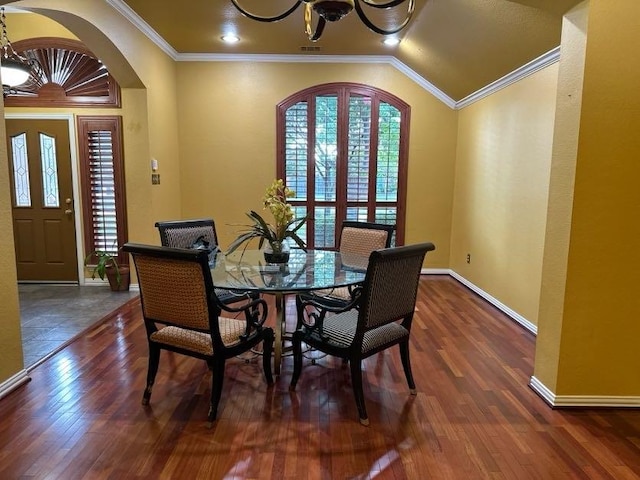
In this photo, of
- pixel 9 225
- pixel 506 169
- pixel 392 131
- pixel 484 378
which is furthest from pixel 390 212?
pixel 9 225

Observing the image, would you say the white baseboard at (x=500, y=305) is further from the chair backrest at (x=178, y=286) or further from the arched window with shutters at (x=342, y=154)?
the chair backrest at (x=178, y=286)

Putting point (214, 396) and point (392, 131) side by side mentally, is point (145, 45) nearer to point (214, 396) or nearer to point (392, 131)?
point (392, 131)

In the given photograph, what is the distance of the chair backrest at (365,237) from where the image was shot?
3.39 metres

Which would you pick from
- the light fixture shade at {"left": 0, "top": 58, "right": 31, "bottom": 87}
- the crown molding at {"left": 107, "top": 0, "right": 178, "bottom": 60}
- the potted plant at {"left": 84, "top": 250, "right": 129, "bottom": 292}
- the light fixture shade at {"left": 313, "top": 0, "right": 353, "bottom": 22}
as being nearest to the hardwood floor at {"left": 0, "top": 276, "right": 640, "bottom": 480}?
the potted plant at {"left": 84, "top": 250, "right": 129, "bottom": 292}

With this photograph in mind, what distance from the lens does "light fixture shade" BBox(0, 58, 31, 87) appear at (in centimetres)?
343

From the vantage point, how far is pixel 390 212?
553 cm

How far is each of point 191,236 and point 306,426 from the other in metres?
1.96

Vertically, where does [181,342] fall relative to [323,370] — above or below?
above

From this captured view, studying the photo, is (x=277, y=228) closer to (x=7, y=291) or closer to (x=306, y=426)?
(x=306, y=426)

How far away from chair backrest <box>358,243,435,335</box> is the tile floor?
92.5 inches

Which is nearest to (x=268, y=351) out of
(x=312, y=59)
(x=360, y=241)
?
(x=360, y=241)

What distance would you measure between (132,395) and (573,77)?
3076 mm

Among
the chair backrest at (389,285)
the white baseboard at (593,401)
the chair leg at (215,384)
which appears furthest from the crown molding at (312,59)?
the chair leg at (215,384)

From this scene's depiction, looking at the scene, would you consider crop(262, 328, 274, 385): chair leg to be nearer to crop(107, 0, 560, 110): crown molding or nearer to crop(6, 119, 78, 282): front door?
crop(6, 119, 78, 282): front door
